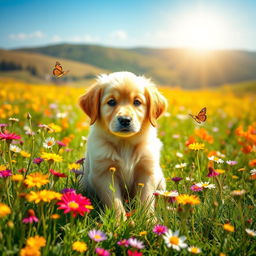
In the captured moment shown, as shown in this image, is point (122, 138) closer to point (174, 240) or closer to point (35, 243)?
point (174, 240)

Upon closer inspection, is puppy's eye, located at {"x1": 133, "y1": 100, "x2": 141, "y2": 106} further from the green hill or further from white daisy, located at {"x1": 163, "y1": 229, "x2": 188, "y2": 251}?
the green hill

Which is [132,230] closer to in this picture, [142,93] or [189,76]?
[142,93]

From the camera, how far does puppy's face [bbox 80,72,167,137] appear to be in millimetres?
2426

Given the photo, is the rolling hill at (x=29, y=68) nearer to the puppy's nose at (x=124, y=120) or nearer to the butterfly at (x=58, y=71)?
the puppy's nose at (x=124, y=120)

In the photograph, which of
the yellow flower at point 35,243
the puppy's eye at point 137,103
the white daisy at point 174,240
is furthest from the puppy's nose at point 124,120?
the yellow flower at point 35,243

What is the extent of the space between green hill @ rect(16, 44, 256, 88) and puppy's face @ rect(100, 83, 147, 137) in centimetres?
10992

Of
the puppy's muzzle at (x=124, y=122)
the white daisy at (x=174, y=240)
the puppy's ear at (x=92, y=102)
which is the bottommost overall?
the white daisy at (x=174, y=240)

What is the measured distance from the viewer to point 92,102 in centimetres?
276

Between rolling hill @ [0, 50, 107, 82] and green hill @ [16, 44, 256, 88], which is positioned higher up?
green hill @ [16, 44, 256, 88]

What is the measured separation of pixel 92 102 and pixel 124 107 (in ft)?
1.21

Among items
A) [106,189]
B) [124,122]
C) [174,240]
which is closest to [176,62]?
[124,122]

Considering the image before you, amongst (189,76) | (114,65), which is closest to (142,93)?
(189,76)

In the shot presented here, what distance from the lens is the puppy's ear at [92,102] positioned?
8.84ft

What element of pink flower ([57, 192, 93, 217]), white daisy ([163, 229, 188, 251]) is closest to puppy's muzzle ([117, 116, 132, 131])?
pink flower ([57, 192, 93, 217])
